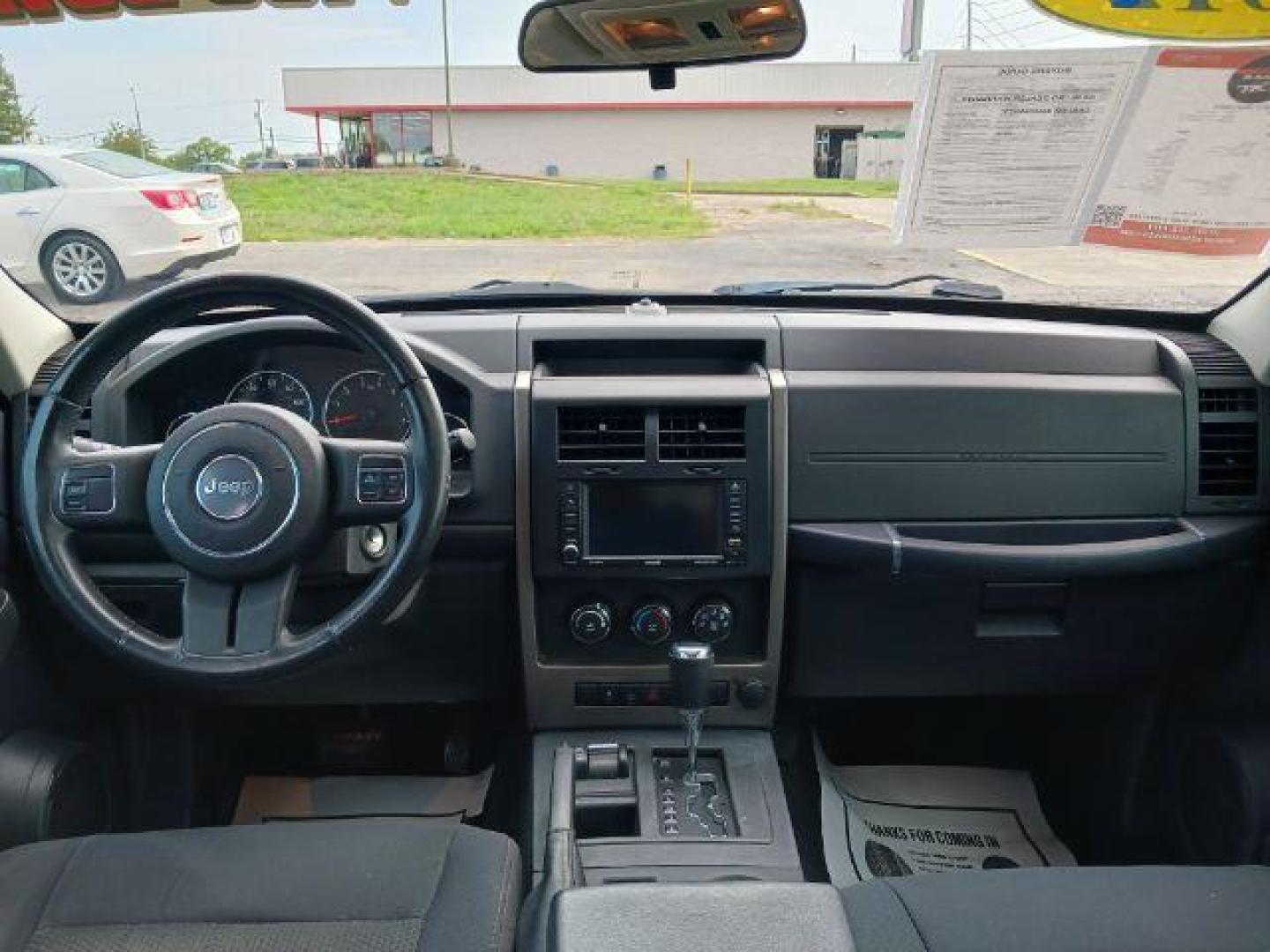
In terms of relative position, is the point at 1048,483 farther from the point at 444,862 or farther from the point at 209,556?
the point at 209,556

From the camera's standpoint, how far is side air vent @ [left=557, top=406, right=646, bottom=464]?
7.63 ft

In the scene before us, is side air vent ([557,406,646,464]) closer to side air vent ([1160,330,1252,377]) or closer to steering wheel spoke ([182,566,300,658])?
steering wheel spoke ([182,566,300,658])

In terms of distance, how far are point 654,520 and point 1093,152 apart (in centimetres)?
116

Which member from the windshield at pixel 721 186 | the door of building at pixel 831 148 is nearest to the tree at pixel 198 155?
the windshield at pixel 721 186

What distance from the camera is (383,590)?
1.85 metres

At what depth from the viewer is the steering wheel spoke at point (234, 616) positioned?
184 cm

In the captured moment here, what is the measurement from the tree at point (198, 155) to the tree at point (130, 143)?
8 centimetres

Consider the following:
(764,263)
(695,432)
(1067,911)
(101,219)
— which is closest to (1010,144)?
(695,432)

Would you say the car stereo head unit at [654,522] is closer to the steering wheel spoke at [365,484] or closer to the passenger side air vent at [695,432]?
the passenger side air vent at [695,432]

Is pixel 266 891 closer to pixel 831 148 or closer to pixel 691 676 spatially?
pixel 691 676

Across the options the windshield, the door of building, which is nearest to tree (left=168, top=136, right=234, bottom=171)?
the windshield

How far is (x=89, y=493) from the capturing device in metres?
1.88

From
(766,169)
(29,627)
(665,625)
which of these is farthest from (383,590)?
(766,169)

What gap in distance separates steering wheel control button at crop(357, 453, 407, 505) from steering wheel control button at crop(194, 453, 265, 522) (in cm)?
16
